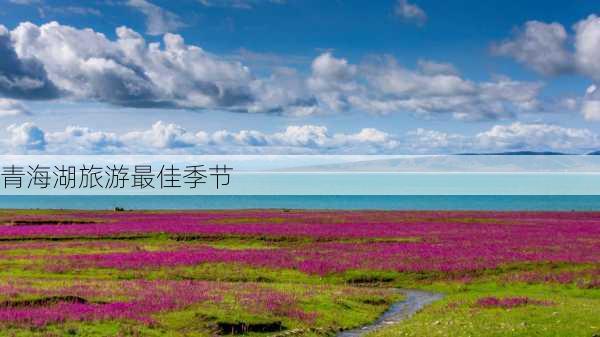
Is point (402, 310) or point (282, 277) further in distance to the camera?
point (282, 277)

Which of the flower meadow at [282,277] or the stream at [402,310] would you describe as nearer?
the flower meadow at [282,277]

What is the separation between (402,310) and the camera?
3309 centimetres

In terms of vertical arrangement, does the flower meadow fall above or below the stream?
above

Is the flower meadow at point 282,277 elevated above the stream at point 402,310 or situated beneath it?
elevated above

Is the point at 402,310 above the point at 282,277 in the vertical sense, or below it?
below

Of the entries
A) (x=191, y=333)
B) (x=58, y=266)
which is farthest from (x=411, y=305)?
(x=58, y=266)

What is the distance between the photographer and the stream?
27127mm

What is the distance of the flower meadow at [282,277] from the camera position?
84.3 feet

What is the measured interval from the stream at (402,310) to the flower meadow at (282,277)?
59 centimetres

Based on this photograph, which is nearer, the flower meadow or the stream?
the flower meadow

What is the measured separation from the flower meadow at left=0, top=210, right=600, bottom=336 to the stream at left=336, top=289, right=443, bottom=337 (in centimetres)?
59

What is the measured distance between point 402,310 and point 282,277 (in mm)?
11931

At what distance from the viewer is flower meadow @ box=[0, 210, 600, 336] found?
25.7 metres

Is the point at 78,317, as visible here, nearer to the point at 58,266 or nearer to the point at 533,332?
the point at 533,332
